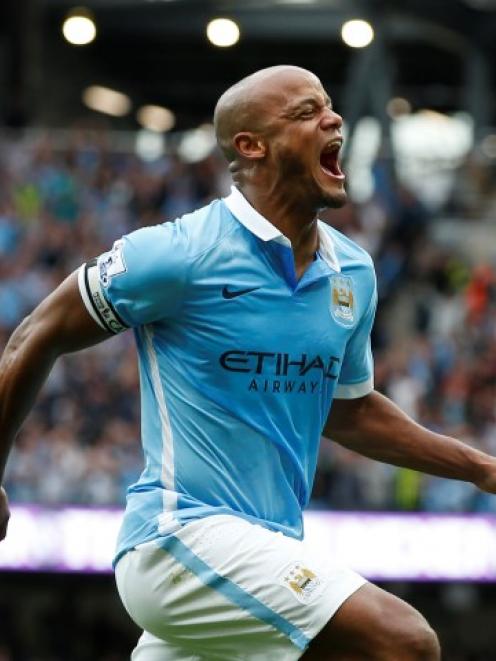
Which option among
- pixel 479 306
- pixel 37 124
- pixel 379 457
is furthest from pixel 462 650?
pixel 379 457

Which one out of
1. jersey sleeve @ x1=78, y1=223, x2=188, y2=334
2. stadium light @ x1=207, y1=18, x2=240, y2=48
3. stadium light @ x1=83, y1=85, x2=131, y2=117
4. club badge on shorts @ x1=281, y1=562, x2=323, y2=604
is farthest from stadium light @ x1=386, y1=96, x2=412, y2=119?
club badge on shorts @ x1=281, y1=562, x2=323, y2=604

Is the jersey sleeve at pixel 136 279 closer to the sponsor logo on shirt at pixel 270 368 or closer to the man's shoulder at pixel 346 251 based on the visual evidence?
the sponsor logo on shirt at pixel 270 368

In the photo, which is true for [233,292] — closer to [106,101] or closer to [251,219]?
[251,219]

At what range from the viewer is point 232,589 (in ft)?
16.2

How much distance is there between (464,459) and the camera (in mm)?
5660

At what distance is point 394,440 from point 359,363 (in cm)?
32

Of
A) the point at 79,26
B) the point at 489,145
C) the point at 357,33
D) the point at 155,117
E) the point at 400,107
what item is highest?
the point at 79,26

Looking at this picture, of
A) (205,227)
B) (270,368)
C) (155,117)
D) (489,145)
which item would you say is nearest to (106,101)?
(155,117)

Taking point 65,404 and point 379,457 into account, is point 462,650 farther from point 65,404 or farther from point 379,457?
point 379,457

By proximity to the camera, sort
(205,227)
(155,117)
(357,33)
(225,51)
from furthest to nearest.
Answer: (155,117) → (225,51) → (357,33) → (205,227)

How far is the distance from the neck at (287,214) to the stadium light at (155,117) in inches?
1051

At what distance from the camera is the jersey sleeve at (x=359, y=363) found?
556cm

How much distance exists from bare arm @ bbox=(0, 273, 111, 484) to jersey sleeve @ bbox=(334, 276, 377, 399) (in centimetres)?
92

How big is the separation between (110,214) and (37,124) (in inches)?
323
